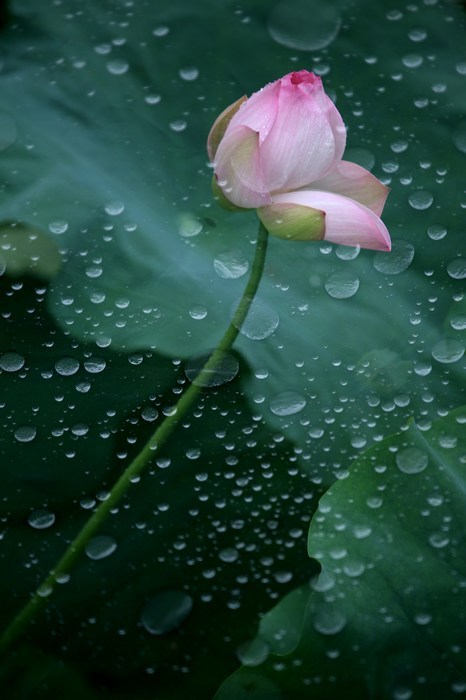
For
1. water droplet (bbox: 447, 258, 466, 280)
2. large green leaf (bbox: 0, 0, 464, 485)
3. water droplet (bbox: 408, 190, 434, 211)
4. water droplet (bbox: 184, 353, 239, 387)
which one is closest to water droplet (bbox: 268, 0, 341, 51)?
large green leaf (bbox: 0, 0, 464, 485)

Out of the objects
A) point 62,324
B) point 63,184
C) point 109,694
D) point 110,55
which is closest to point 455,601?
point 109,694

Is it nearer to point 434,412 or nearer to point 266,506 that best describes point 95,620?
point 266,506

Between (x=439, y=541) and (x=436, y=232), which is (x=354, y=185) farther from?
(x=439, y=541)

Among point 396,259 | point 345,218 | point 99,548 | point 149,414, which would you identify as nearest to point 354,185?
point 345,218

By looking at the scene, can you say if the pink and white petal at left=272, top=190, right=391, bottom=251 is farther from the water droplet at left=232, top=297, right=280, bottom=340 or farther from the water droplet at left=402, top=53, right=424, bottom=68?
the water droplet at left=402, top=53, right=424, bottom=68

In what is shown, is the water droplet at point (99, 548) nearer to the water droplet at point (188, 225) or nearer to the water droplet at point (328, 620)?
the water droplet at point (328, 620)

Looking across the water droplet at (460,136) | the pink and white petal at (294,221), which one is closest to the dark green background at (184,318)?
the water droplet at (460,136)
